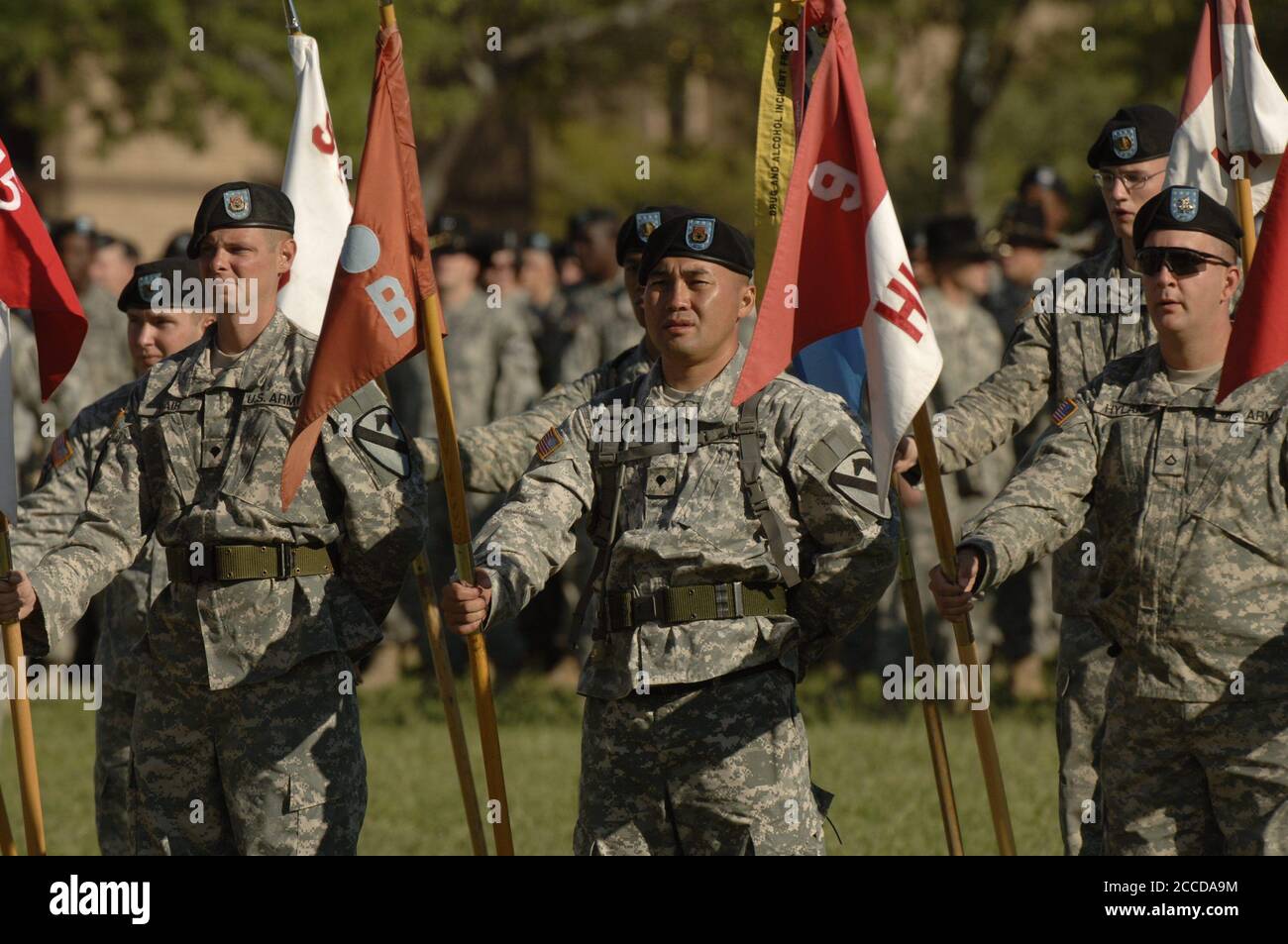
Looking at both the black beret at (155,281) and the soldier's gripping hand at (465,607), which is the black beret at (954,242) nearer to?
the black beret at (155,281)

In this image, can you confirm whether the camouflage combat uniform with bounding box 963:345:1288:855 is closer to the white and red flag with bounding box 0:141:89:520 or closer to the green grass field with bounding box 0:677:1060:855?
the green grass field with bounding box 0:677:1060:855

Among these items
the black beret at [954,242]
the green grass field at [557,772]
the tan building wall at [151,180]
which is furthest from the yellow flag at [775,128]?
the tan building wall at [151,180]

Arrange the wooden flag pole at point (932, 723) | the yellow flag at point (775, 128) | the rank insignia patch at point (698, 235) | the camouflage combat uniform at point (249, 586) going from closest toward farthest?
the rank insignia patch at point (698, 235)
the camouflage combat uniform at point (249, 586)
the wooden flag pole at point (932, 723)
the yellow flag at point (775, 128)

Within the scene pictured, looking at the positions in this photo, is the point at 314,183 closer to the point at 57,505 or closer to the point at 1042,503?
the point at 57,505

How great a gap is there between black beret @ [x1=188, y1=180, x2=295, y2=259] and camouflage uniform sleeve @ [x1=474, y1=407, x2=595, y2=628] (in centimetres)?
121

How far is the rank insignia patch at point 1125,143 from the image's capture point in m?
8.09

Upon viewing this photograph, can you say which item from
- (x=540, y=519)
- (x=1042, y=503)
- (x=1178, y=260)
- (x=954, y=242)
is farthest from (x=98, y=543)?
(x=954, y=242)

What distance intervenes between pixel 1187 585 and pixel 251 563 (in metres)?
2.86

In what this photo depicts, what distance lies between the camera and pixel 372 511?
7.00 metres

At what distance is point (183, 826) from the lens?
7059 mm

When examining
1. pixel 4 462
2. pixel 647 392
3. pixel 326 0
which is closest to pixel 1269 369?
pixel 647 392

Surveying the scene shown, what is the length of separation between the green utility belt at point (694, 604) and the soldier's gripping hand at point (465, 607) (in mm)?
480

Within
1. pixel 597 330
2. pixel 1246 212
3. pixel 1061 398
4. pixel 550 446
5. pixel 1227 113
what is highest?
pixel 1227 113

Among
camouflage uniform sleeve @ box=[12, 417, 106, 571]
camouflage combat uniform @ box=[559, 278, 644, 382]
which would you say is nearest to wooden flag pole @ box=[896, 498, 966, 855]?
camouflage uniform sleeve @ box=[12, 417, 106, 571]
